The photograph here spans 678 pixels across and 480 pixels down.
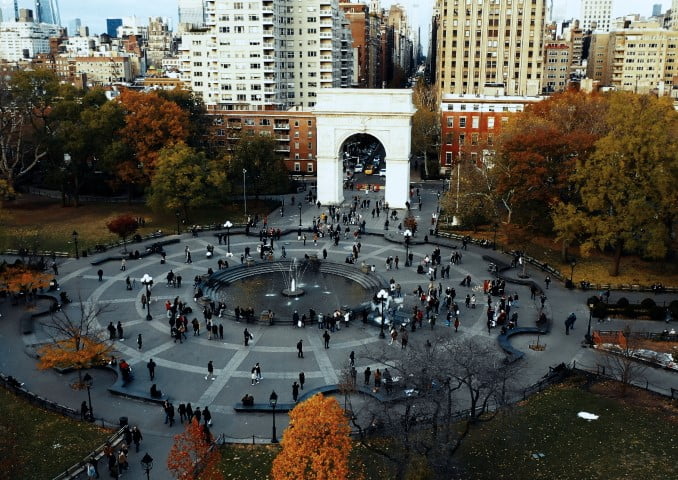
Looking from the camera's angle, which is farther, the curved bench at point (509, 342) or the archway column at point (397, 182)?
the archway column at point (397, 182)

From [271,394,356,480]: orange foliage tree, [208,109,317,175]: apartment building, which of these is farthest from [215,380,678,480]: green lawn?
[208,109,317,175]: apartment building

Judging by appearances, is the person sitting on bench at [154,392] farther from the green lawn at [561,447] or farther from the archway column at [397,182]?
the archway column at [397,182]

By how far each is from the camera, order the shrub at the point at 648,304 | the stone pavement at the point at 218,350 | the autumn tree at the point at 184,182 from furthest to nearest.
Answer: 1. the autumn tree at the point at 184,182
2. the shrub at the point at 648,304
3. the stone pavement at the point at 218,350

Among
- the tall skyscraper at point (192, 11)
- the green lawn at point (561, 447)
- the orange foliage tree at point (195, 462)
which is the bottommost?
the green lawn at point (561, 447)

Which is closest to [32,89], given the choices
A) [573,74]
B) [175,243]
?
[175,243]

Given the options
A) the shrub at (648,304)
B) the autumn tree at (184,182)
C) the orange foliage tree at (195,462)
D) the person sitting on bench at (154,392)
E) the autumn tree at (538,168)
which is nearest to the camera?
the orange foliage tree at (195,462)

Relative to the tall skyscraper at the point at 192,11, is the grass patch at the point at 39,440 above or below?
below

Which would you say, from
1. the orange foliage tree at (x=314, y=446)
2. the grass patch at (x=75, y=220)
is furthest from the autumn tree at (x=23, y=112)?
the orange foliage tree at (x=314, y=446)
